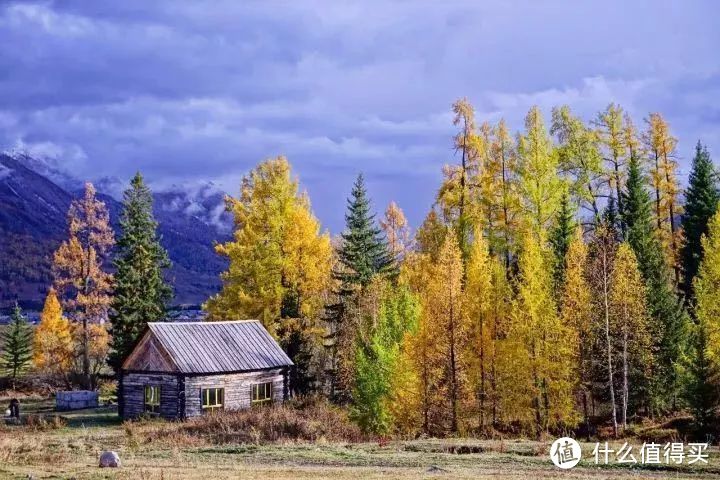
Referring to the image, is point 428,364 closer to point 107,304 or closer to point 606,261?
point 606,261

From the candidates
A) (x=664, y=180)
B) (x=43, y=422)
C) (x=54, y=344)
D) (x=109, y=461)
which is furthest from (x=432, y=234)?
(x=54, y=344)

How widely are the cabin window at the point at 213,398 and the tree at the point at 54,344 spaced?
22.0m

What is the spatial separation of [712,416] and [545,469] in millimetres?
19098

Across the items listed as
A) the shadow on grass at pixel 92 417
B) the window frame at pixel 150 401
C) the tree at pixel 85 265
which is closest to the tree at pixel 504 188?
the window frame at pixel 150 401

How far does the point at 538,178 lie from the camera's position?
49.6 meters

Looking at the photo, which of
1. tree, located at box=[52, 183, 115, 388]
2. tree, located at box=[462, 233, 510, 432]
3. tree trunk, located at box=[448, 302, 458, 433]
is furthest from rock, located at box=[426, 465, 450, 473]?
tree, located at box=[52, 183, 115, 388]

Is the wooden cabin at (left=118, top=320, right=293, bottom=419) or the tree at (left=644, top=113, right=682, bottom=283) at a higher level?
the tree at (left=644, top=113, right=682, bottom=283)

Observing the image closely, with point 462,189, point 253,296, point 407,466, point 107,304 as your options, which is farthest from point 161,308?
point 407,466

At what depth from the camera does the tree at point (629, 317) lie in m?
42.2

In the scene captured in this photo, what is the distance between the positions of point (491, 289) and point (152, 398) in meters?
23.3

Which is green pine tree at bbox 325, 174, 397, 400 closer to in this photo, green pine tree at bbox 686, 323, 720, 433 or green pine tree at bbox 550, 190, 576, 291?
green pine tree at bbox 550, 190, 576, 291

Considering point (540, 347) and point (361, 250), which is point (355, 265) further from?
point (540, 347)

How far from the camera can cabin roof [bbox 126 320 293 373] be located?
1972 inches

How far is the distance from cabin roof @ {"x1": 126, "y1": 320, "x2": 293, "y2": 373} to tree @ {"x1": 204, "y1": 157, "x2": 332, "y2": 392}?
6.61 ft
